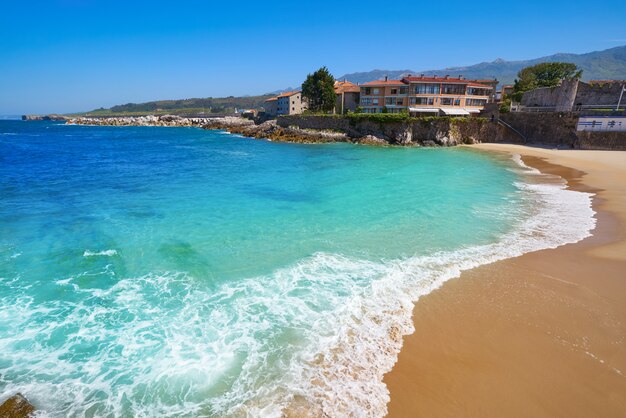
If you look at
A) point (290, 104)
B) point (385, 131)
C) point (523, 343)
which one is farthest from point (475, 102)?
point (523, 343)

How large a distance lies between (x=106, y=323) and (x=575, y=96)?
212 ft

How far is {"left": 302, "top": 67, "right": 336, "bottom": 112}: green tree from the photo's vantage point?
75000mm

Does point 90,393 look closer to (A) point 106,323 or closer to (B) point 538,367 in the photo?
(A) point 106,323

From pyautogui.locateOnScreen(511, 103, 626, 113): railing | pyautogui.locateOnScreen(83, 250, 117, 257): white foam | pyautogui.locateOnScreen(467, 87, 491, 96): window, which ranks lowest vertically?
pyautogui.locateOnScreen(83, 250, 117, 257): white foam

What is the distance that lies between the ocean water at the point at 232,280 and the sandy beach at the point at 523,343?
→ 0.64m

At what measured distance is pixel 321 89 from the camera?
75250 millimetres

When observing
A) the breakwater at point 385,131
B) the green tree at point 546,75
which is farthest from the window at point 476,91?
the green tree at point 546,75

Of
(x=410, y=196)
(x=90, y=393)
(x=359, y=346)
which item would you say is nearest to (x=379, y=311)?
(x=359, y=346)

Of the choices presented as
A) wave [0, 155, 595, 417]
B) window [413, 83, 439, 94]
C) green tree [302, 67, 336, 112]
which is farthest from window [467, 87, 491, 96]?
wave [0, 155, 595, 417]

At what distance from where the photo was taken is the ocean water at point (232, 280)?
7488mm

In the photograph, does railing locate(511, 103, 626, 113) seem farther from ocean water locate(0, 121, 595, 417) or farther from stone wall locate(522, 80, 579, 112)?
ocean water locate(0, 121, 595, 417)

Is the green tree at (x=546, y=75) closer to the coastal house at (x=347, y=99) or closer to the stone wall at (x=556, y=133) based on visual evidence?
the stone wall at (x=556, y=133)

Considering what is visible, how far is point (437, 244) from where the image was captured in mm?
14969

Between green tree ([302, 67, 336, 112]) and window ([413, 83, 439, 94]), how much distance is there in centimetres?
1996
